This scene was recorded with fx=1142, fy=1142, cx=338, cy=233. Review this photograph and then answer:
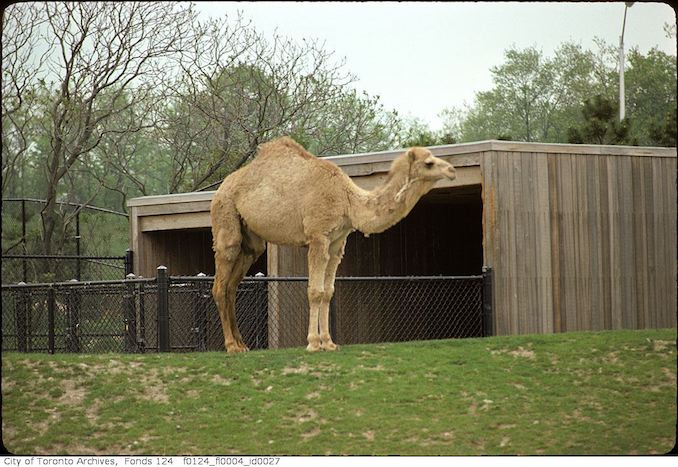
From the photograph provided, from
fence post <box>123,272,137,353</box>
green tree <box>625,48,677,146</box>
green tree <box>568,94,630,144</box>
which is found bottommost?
fence post <box>123,272,137,353</box>

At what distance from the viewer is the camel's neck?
38.9 ft

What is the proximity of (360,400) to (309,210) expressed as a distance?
7.80 feet

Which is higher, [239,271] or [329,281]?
[239,271]

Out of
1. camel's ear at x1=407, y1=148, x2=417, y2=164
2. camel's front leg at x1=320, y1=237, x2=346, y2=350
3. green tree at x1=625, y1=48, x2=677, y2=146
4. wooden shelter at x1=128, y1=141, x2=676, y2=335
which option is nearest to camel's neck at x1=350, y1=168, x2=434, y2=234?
camel's ear at x1=407, y1=148, x2=417, y2=164

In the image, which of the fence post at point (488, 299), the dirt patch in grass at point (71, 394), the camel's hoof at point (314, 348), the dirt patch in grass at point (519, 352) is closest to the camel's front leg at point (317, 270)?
the camel's hoof at point (314, 348)

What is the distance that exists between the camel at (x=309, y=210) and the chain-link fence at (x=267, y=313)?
197cm

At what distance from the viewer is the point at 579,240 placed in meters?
14.6

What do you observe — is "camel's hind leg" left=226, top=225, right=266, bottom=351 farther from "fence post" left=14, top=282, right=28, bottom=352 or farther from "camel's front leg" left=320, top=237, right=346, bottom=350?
"fence post" left=14, top=282, right=28, bottom=352

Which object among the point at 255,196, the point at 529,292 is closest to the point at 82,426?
the point at 255,196

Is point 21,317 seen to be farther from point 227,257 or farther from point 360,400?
point 360,400

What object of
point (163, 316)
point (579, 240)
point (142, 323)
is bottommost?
point (142, 323)

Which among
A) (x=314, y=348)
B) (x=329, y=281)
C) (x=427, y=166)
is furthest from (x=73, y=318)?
(x=427, y=166)

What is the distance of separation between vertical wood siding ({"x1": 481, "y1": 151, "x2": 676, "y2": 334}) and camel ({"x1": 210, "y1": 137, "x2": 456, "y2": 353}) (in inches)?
101

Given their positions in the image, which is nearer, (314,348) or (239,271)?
(314,348)
